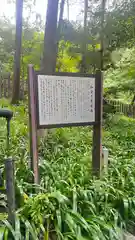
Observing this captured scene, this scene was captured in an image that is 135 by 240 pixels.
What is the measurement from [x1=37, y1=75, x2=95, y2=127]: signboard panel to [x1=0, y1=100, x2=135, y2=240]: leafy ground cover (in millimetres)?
586

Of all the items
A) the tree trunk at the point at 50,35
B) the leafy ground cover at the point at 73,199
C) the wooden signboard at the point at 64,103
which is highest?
the tree trunk at the point at 50,35

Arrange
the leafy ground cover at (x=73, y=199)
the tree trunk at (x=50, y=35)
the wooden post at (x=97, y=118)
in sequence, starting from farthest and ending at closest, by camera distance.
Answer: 1. the tree trunk at (x=50, y=35)
2. the wooden post at (x=97, y=118)
3. the leafy ground cover at (x=73, y=199)

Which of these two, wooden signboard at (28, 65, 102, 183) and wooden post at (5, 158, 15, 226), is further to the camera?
wooden signboard at (28, 65, 102, 183)

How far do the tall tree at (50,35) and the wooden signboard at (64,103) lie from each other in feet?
7.71

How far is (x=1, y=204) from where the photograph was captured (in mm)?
2346

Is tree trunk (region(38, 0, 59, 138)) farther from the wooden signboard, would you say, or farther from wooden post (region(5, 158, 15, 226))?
wooden post (region(5, 158, 15, 226))

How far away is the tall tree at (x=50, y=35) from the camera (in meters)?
5.46

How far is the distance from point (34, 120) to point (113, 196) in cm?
121

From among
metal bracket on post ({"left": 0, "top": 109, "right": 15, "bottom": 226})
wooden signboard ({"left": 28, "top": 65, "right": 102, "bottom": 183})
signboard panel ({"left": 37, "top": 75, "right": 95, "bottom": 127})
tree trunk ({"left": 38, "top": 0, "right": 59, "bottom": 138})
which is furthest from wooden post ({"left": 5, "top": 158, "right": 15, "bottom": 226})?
tree trunk ({"left": 38, "top": 0, "right": 59, "bottom": 138})

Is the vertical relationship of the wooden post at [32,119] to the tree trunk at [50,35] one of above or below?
below

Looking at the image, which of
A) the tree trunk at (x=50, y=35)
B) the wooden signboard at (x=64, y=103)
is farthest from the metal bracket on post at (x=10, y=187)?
the tree trunk at (x=50, y=35)

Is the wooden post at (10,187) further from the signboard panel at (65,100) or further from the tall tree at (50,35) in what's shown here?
the tall tree at (50,35)

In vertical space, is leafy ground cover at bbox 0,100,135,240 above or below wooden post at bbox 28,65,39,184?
below

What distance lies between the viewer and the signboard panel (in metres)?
Result: 3.10
